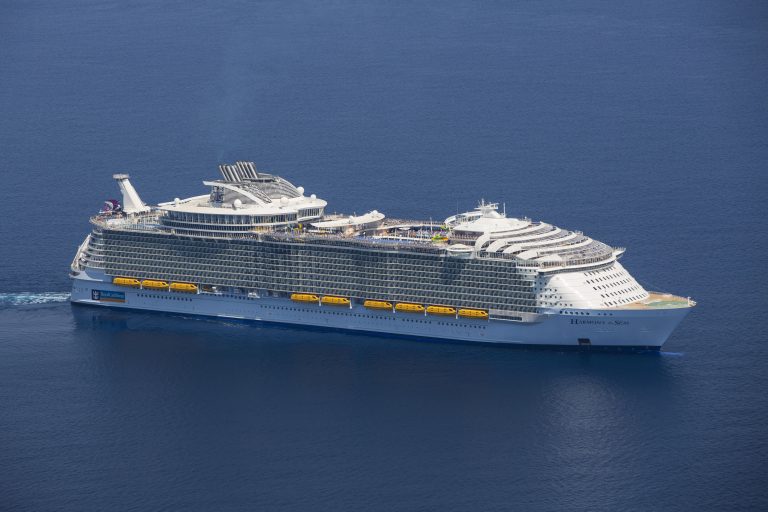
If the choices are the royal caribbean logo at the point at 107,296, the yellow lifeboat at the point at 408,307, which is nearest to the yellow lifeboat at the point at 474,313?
the yellow lifeboat at the point at 408,307

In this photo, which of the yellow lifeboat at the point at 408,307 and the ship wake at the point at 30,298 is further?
the ship wake at the point at 30,298

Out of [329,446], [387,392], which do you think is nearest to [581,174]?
[387,392]

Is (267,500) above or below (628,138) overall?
below

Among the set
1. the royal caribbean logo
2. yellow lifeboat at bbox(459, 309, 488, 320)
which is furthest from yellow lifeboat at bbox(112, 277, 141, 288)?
yellow lifeboat at bbox(459, 309, 488, 320)

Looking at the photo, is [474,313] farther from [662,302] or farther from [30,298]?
[30,298]

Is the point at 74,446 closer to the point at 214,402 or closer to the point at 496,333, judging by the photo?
the point at 214,402

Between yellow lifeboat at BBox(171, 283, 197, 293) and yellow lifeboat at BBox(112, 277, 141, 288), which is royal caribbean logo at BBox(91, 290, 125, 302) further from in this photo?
yellow lifeboat at BBox(171, 283, 197, 293)

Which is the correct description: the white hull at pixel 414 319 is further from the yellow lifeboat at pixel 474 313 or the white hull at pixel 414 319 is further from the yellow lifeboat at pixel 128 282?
the yellow lifeboat at pixel 128 282
